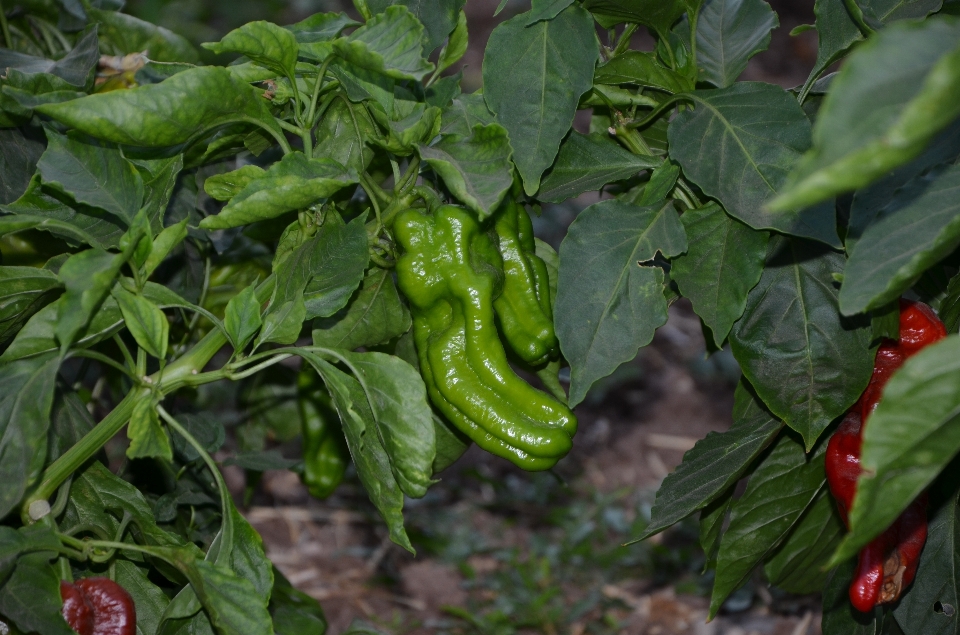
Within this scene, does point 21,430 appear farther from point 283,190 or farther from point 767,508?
point 767,508

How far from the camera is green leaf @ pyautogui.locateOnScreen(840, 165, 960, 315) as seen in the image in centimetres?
80

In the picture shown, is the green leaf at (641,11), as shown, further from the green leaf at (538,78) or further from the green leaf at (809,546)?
the green leaf at (809,546)

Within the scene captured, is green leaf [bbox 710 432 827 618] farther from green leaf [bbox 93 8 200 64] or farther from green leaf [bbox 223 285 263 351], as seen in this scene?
green leaf [bbox 93 8 200 64]

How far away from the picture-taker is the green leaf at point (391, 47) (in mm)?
952

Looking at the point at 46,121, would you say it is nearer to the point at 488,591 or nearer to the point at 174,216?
the point at 174,216

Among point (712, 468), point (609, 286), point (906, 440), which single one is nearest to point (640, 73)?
point (609, 286)

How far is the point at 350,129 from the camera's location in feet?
3.80

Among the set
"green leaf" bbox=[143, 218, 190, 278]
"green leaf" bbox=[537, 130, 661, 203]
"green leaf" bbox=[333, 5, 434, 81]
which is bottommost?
"green leaf" bbox=[537, 130, 661, 203]

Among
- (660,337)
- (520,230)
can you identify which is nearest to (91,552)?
(520,230)

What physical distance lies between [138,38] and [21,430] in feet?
2.81

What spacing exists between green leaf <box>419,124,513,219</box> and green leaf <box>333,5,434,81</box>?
9 cm

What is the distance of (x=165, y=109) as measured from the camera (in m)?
0.94

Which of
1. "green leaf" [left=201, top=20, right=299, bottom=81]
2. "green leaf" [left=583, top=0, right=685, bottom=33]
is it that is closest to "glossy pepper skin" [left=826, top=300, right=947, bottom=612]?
"green leaf" [left=583, top=0, right=685, bottom=33]

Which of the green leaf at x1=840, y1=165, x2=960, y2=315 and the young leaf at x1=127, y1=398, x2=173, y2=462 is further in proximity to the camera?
the young leaf at x1=127, y1=398, x2=173, y2=462
